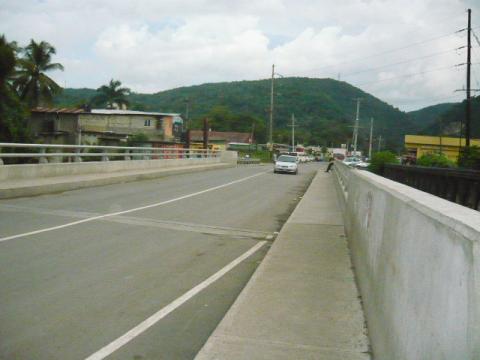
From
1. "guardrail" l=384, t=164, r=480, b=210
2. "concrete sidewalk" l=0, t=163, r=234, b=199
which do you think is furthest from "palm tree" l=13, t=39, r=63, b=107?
"guardrail" l=384, t=164, r=480, b=210

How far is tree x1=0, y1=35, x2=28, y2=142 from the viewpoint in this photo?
44328 mm

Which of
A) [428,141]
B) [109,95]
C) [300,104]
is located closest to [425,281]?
[428,141]

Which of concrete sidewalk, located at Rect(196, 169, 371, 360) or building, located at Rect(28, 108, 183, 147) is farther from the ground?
building, located at Rect(28, 108, 183, 147)

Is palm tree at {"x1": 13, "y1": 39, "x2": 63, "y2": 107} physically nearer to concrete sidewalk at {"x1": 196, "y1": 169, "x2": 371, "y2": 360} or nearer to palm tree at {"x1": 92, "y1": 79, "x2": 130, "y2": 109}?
palm tree at {"x1": 92, "y1": 79, "x2": 130, "y2": 109}

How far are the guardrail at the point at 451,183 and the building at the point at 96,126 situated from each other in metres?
42.3

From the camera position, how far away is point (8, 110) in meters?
45.4

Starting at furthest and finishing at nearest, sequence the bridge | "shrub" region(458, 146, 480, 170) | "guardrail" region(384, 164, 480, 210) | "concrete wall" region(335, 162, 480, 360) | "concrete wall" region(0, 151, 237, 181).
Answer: "shrub" region(458, 146, 480, 170), "concrete wall" region(0, 151, 237, 181), "guardrail" region(384, 164, 480, 210), the bridge, "concrete wall" region(335, 162, 480, 360)

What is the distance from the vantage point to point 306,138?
170m

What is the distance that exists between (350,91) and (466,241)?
122755 mm

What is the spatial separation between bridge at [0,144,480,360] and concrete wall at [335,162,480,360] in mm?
10

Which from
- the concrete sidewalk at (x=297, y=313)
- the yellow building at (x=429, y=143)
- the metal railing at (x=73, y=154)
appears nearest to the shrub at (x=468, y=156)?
the metal railing at (x=73, y=154)

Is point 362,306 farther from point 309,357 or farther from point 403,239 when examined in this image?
point 403,239

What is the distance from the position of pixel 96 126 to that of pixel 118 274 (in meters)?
68.0

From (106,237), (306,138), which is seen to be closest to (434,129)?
(306,138)
